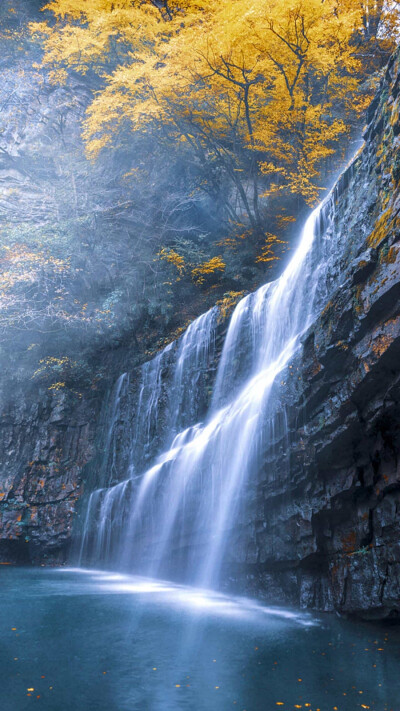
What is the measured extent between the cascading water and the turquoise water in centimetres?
191

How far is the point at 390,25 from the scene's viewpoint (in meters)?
16.2

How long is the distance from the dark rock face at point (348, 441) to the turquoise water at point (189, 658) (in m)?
0.63

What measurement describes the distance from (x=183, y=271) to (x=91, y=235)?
4.24 m

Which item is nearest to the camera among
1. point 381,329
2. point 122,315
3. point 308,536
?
point 381,329

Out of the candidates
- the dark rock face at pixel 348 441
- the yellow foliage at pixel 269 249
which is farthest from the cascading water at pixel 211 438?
the yellow foliage at pixel 269 249

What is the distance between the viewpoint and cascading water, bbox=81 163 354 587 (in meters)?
8.39

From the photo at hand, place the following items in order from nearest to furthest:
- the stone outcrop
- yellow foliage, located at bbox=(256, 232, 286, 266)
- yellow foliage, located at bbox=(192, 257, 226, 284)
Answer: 1. the stone outcrop
2. yellow foliage, located at bbox=(256, 232, 286, 266)
3. yellow foliage, located at bbox=(192, 257, 226, 284)

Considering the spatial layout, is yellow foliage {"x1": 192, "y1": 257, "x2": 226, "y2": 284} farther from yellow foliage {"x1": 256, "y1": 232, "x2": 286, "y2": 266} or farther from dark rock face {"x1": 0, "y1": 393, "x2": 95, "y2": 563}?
dark rock face {"x1": 0, "y1": 393, "x2": 95, "y2": 563}

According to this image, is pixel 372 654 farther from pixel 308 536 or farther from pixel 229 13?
pixel 229 13

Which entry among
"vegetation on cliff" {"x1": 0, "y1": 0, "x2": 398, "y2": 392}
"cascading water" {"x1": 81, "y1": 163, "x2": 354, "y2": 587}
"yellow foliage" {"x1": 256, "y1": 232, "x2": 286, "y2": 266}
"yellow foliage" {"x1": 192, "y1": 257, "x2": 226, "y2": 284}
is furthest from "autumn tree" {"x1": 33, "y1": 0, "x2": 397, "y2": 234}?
"cascading water" {"x1": 81, "y1": 163, "x2": 354, "y2": 587}

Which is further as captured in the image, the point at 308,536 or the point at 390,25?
the point at 390,25

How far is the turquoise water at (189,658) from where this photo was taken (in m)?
3.59

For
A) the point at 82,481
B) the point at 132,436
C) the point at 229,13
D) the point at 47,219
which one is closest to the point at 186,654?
the point at 132,436

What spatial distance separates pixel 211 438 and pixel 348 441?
356cm
